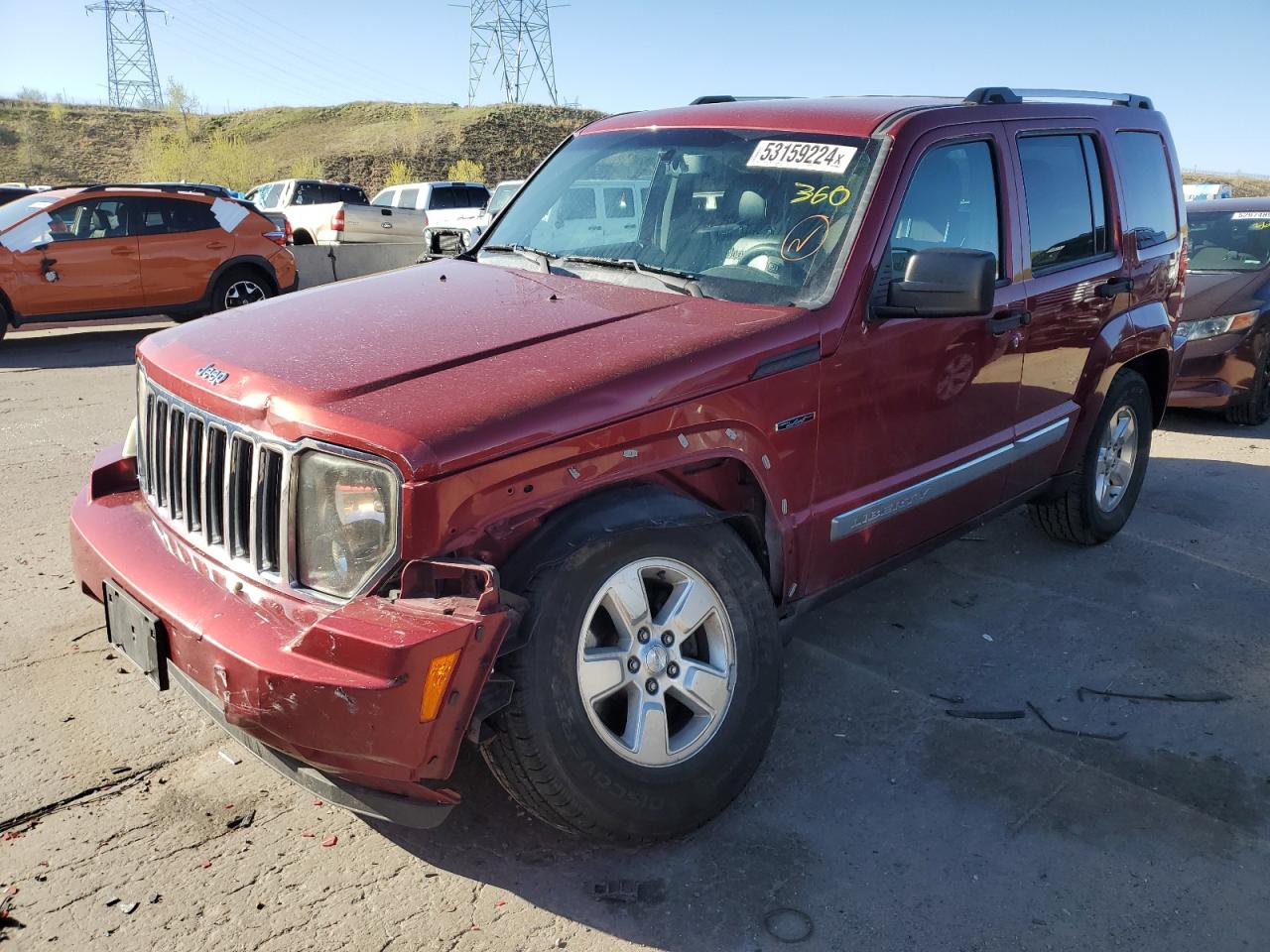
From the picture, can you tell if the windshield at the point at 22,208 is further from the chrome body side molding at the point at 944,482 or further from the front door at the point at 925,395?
the chrome body side molding at the point at 944,482

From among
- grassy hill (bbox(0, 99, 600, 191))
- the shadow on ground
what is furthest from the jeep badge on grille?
grassy hill (bbox(0, 99, 600, 191))

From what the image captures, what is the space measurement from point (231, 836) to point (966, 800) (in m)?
2.15

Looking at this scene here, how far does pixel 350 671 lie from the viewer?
2.25m

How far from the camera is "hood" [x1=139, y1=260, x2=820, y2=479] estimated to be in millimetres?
2451

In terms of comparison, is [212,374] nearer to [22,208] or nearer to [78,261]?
[78,261]

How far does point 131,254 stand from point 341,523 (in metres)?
11.2

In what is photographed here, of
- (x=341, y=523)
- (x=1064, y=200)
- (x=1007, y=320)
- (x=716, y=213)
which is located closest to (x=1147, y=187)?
(x=1064, y=200)

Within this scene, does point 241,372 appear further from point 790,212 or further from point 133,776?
point 790,212

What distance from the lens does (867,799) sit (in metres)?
3.15

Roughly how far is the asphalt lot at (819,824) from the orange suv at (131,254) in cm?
818

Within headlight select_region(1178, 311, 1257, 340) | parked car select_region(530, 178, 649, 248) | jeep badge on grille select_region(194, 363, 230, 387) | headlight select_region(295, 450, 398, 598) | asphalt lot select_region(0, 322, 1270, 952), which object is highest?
parked car select_region(530, 178, 649, 248)

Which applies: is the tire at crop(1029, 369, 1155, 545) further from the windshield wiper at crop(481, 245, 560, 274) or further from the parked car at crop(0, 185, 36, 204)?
the parked car at crop(0, 185, 36, 204)

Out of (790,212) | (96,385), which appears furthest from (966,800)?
(96,385)

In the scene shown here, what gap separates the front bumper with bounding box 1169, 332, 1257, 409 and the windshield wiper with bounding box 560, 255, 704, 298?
6.04 m
